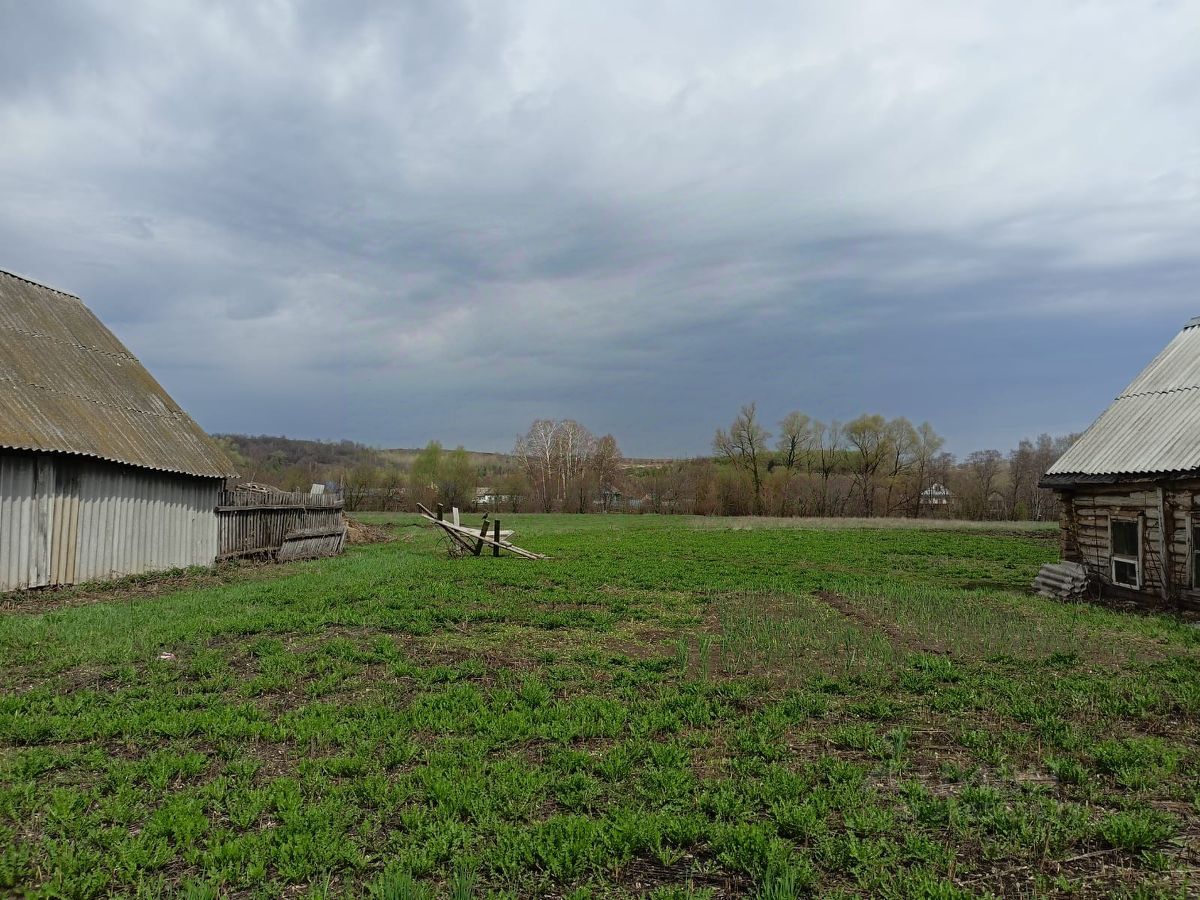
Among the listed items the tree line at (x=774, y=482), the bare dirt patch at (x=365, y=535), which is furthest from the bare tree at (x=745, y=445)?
the bare dirt patch at (x=365, y=535)

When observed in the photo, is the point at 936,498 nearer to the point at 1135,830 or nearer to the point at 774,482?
the point at 774,482

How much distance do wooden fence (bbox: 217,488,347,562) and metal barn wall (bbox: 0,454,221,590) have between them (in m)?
0.85

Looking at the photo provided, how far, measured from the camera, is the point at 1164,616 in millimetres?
13555

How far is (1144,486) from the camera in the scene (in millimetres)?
15391

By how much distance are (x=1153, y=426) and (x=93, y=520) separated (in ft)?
77.1

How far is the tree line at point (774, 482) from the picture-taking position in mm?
67750

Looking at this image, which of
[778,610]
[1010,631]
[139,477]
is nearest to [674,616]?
[778,610]

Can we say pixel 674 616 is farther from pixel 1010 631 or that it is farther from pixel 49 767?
pixel 49 767

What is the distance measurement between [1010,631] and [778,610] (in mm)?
3846

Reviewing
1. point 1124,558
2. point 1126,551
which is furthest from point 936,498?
point 1124,558

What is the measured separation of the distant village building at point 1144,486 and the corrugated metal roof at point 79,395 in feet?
72.0

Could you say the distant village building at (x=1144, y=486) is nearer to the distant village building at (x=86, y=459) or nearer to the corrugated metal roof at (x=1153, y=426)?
the corrugated metal roof at (x=1153, y=426)

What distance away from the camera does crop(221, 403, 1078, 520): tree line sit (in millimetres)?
67750

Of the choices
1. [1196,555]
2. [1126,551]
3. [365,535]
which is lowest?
[365,535]
